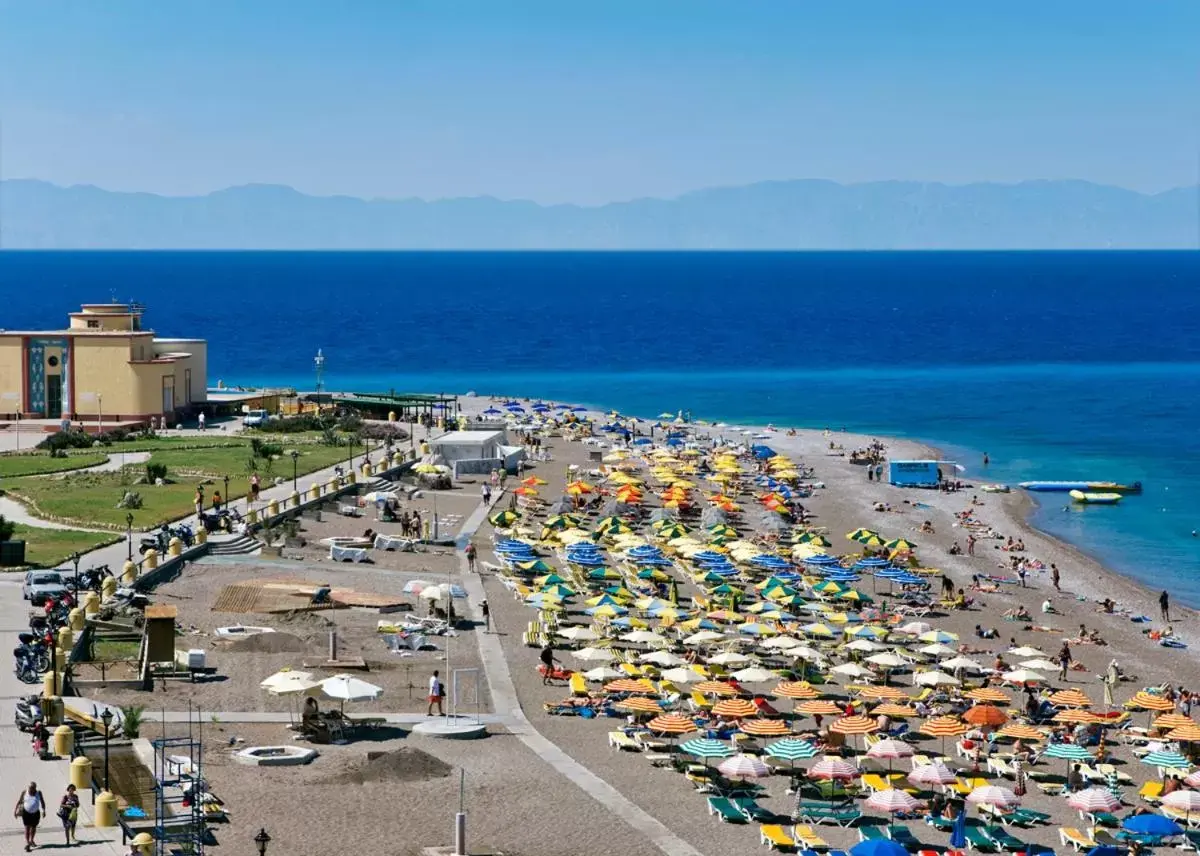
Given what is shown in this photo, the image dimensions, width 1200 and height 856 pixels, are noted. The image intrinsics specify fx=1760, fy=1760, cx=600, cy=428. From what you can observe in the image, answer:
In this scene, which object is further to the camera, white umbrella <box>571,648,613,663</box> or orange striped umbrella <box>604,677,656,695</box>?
white umbrella <box>571,648,613,663</box>

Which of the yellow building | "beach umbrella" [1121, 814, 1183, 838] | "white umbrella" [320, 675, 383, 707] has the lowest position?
"beach umbrella" [1121, 814, 1183, 838]

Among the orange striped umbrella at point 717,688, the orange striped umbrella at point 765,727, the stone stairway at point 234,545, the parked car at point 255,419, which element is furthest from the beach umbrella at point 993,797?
the parked car at point 255,419

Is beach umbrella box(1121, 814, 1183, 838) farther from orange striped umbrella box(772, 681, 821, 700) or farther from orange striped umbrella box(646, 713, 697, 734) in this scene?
orange striped umbrella box(772, 681, 821, 700)

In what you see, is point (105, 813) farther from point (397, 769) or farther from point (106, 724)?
point (397, 769)

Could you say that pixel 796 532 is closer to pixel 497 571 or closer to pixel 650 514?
pixel 650 514

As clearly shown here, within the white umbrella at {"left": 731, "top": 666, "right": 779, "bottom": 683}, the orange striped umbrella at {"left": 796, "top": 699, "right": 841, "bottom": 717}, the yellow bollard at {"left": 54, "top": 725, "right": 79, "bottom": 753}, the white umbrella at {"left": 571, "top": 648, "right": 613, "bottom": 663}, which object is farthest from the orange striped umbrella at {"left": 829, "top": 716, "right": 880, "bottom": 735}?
the yellow bollard at {"left": 54, "top": 725, "right": 79, "bottom": 753}

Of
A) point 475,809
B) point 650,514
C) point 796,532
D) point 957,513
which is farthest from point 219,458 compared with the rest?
point 475,809

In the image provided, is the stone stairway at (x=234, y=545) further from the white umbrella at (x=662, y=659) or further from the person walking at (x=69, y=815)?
the person walking at (x=69, y=815)
